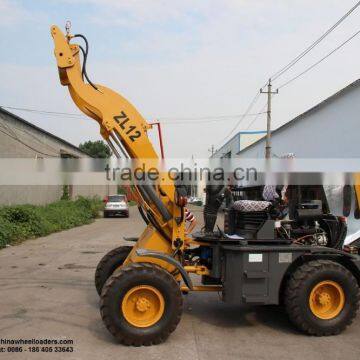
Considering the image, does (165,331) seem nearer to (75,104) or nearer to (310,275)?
(310,275)

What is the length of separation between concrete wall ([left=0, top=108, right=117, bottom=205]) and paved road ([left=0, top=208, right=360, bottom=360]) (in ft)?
39.7

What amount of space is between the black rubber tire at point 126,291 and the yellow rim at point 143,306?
51 mm

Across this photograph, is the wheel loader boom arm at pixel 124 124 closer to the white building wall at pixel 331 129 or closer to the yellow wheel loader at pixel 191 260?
the yellow wheel loader at pixel 191 260

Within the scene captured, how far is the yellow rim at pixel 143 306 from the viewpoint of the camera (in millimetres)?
5660

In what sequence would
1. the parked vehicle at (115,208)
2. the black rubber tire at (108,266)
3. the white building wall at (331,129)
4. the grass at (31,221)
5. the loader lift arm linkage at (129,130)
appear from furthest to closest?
the parked vehicle at (115,208) < the white building wall at (331,129) < the grass at (31,221) < the black rubber tire at (108,266) < the loader lift arm linkage at (129,130)

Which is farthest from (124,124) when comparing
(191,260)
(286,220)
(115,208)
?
(115,208)

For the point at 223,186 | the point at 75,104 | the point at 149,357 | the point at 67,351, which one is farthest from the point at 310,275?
the point at 75,104

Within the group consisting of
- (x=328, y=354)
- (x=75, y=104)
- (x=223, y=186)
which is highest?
(x=75, y=104)

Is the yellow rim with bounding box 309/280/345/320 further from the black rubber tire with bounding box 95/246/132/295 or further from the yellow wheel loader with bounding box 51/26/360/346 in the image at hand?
the black rubber tire with bounding box 95/246/132/295

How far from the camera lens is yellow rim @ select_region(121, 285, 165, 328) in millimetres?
5660

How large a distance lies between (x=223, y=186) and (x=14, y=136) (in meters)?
17.5

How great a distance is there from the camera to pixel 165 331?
564 cm
